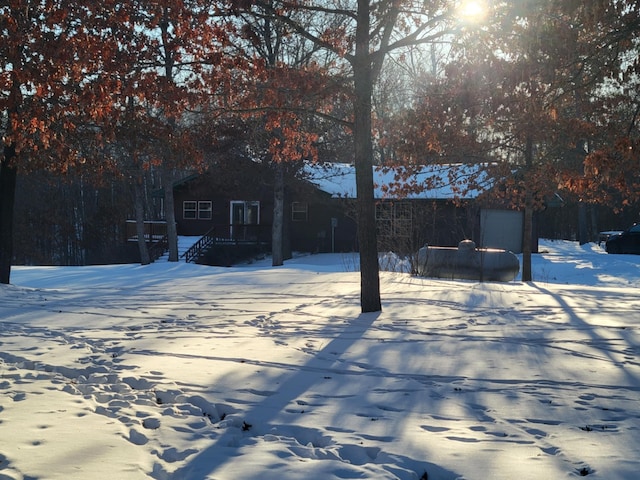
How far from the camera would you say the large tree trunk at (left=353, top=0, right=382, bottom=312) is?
11.0 m

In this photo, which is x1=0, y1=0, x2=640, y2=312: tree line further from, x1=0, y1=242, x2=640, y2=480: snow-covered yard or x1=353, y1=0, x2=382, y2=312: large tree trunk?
x1=0, y1=242, x2=640, y2=480: snow-covered yard

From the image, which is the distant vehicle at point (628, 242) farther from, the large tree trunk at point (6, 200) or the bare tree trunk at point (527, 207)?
the large tree trunk at point (6, 200)

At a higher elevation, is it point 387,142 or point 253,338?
point 387,142

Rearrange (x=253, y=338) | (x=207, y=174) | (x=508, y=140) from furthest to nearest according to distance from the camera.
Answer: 1. (x=207, y=174)
2. (x=508, y=140)
3. (x=253, y=338)

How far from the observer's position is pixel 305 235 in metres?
40.2

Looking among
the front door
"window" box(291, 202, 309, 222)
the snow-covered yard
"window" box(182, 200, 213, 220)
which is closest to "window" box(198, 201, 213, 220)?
"window" box(182, 200, 213, 220)

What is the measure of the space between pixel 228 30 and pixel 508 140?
392 inches

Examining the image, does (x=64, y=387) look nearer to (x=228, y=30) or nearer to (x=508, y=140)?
(x=228, y=30)

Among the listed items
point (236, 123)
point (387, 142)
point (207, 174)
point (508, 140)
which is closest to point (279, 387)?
point (387, 142)

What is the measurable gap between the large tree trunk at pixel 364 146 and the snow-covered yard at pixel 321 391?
107 cm

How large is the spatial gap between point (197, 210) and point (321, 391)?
34851 millimetres

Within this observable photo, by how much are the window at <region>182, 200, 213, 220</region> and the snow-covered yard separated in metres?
27.3

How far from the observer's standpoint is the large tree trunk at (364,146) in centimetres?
1098

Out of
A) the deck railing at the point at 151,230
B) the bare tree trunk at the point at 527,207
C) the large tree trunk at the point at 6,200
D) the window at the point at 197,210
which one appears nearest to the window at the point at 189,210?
the window at the point at 197,210
